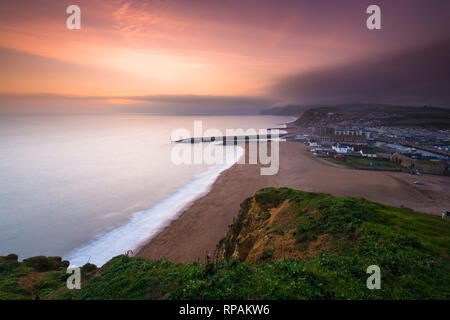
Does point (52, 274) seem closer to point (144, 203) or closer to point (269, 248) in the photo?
point (269, 248)

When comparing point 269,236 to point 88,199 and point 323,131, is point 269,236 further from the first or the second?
point 323,131

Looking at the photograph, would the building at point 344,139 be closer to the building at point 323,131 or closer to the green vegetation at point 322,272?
the building at point 323,131

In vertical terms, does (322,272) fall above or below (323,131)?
below

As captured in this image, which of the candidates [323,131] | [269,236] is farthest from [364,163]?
[323,131]

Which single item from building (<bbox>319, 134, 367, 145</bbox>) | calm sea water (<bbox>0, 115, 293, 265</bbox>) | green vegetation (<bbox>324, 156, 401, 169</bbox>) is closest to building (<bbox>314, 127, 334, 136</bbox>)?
building (<bbox>319, 134, 367, 145</bbox>)
